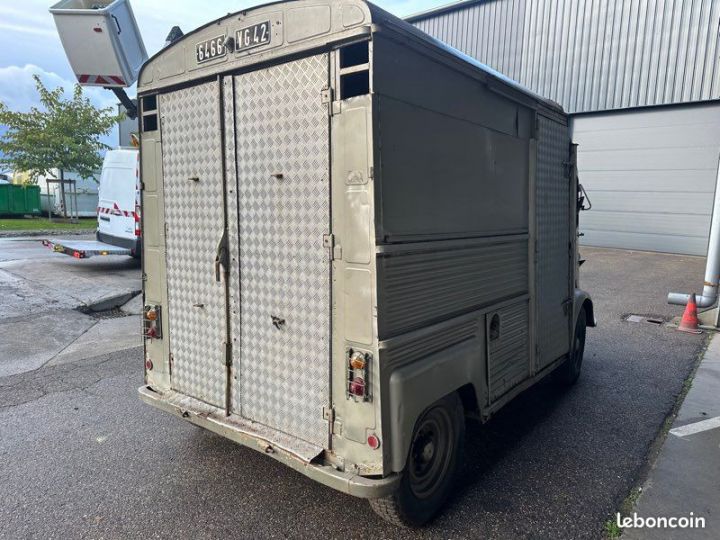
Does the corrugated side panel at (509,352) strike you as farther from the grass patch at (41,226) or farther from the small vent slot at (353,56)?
the grass patch at (41,226)

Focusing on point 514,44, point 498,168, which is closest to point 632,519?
point 498,168

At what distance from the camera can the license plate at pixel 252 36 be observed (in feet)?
9.70

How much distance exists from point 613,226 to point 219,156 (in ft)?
57.2

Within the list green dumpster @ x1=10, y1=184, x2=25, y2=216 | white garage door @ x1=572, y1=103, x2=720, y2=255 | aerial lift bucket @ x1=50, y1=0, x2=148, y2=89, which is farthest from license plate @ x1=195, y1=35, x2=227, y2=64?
green dumpster @ x1=10, y1=184, x2=25, y2=216

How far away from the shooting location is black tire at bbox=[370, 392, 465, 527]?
9.53ft

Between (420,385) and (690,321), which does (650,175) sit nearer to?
(690,321)

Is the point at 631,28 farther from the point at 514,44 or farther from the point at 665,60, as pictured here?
the point at 514,44

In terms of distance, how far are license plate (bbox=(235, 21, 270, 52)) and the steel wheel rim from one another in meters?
2.42

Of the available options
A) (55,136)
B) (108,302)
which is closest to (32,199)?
(55,136)

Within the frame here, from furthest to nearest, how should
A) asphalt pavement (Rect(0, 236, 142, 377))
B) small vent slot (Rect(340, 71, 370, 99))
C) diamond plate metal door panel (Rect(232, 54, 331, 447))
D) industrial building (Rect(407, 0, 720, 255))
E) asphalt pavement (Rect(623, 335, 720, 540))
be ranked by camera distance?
1. industrial building (Rect(407, 0, 720, 255))
2. asphalt pavement (Rect(0, 236, 142, 377))
3. asphalt pavement (Rect(623, 335, 720, 540))
4. diamond plate metal door panel (Rect(232, 54, 331, 447))
5. small vent slot (Rect(340, 71, 370, 99))

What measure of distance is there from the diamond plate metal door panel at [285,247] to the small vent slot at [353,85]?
0.11 metres

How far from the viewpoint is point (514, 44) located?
62.5 feet

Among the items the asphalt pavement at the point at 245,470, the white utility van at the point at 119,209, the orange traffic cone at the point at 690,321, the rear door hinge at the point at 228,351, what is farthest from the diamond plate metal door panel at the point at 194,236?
the white utility van at the point at 119,209

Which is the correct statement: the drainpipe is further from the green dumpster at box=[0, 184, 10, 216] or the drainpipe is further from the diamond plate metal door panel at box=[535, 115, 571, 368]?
the green dumpster at box=[0, 184, 10, 216]
